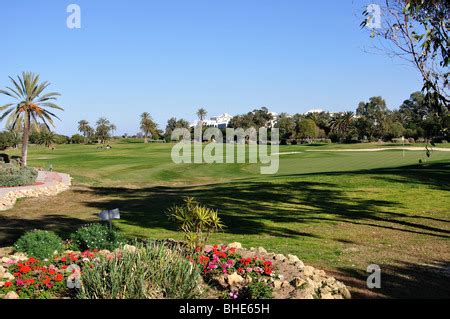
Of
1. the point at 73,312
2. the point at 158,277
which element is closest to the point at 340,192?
the point at 158,277

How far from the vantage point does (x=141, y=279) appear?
21.1ft

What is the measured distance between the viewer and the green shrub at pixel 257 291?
6.88m

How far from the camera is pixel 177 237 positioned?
13547mm

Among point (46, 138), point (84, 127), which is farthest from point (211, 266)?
point (84, 127)

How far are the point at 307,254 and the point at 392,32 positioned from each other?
6732 mm

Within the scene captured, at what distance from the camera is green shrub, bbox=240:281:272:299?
6.88m

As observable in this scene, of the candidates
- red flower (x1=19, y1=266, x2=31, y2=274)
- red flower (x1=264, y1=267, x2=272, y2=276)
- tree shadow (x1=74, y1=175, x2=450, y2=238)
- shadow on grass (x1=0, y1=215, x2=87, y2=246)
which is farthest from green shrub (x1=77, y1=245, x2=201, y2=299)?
shadow on grass (x1=0, y1=215, x2=87, y2=246)

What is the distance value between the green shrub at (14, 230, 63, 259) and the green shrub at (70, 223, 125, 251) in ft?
1.46

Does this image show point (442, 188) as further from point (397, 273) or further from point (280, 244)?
point (397, 273)

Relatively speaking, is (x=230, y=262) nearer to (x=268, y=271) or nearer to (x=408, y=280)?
(x=268, y=271)

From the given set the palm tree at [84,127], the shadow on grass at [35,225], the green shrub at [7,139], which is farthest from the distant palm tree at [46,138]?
the shadow on grass at [35,225]

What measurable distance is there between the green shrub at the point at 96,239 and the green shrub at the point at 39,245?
1.46ft

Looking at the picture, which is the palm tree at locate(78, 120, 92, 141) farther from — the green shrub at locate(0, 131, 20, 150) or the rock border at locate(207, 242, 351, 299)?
the rock border at locate(207, 242, 351, 299)

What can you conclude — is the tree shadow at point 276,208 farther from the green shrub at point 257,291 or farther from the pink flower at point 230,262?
the green shrub at point 257,291
